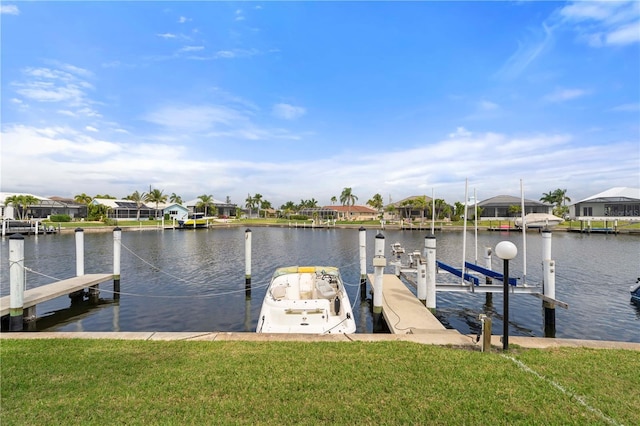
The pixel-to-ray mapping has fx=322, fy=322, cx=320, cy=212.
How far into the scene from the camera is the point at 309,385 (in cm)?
509

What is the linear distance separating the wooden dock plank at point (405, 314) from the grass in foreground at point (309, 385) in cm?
218

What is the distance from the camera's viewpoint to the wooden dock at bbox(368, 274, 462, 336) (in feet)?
29.2

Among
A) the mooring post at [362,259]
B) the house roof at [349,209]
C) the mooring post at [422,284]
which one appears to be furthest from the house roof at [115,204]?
the mooring post at [422,284]

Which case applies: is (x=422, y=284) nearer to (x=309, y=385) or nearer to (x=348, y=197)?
(x=309, y=385)

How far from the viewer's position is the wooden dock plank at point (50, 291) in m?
11.1

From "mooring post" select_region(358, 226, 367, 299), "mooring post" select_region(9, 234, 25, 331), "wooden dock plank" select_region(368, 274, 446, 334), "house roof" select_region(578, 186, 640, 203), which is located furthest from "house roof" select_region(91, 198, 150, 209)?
"house roof" select_region(578, 186, 640, 203)

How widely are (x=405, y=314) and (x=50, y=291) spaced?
13.5 meters

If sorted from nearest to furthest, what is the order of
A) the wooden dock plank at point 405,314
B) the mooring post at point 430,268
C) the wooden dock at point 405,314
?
the wooden dock at point 405,314, the wooden dock plank at point 405,314, the mooring post at point 430,268

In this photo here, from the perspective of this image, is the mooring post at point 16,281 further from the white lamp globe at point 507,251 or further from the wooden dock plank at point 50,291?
the white lamp globe at point 507,251

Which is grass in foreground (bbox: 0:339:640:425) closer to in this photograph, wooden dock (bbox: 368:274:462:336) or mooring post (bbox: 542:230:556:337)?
wooden dock (bbox: 368:274:462:336)

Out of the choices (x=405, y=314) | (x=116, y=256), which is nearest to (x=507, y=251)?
(x=405, y=314)

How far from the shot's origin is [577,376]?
5.46 metres

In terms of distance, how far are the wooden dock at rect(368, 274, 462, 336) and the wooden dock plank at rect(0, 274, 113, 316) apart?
12214 millimetres

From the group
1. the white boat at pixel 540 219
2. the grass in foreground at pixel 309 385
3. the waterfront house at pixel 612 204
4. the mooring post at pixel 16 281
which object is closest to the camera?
the grass in foreground at pixel 309 385
